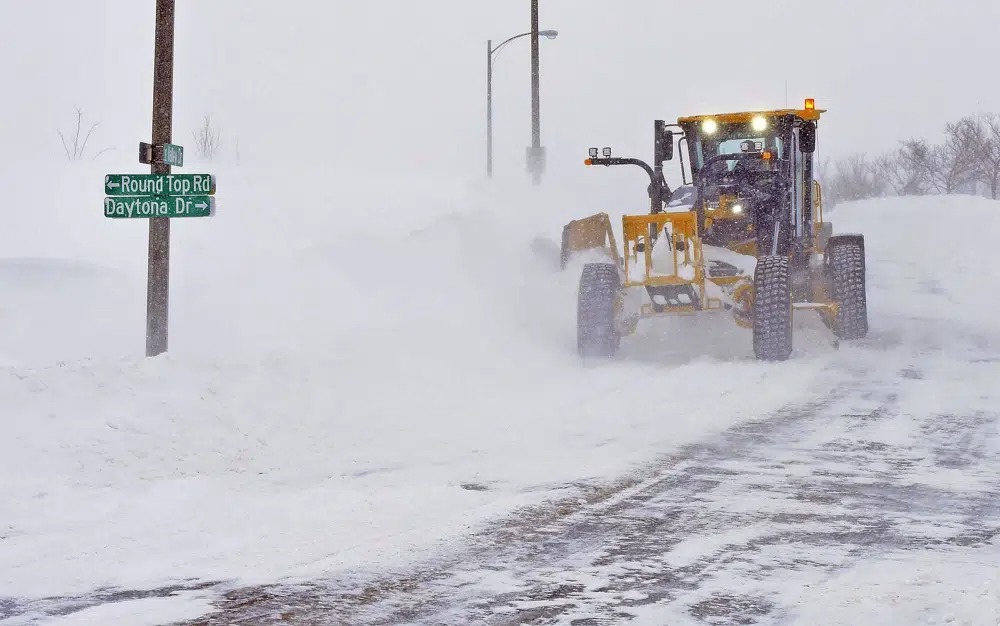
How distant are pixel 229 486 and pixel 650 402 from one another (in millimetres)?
4314

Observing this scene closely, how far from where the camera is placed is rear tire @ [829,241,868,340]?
14016 mm

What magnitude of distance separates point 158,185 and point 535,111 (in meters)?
17.9

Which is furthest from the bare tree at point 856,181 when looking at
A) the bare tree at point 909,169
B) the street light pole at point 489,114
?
the street light pole at point 489,114

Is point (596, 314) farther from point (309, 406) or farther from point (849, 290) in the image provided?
point (309, 406)

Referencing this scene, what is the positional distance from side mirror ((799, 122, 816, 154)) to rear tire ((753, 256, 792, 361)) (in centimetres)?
184

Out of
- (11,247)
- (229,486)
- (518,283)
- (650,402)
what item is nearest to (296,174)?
(11,247)

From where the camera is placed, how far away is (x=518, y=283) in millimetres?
17812

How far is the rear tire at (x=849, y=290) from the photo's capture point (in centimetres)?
1402

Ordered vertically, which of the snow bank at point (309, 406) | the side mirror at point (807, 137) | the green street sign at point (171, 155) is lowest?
the snow bank at point (309, 406)

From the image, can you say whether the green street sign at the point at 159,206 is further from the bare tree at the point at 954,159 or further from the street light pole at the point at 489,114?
the bare tree at the point at 954,159

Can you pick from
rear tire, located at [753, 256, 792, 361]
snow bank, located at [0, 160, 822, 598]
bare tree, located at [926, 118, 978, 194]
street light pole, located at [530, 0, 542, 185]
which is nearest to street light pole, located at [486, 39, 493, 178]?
street light pole, located at [530, 0, 542, 185]

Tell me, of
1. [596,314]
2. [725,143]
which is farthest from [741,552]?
[725,143]

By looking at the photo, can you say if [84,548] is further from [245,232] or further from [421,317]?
[245,232]

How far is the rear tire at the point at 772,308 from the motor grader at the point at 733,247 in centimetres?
1
